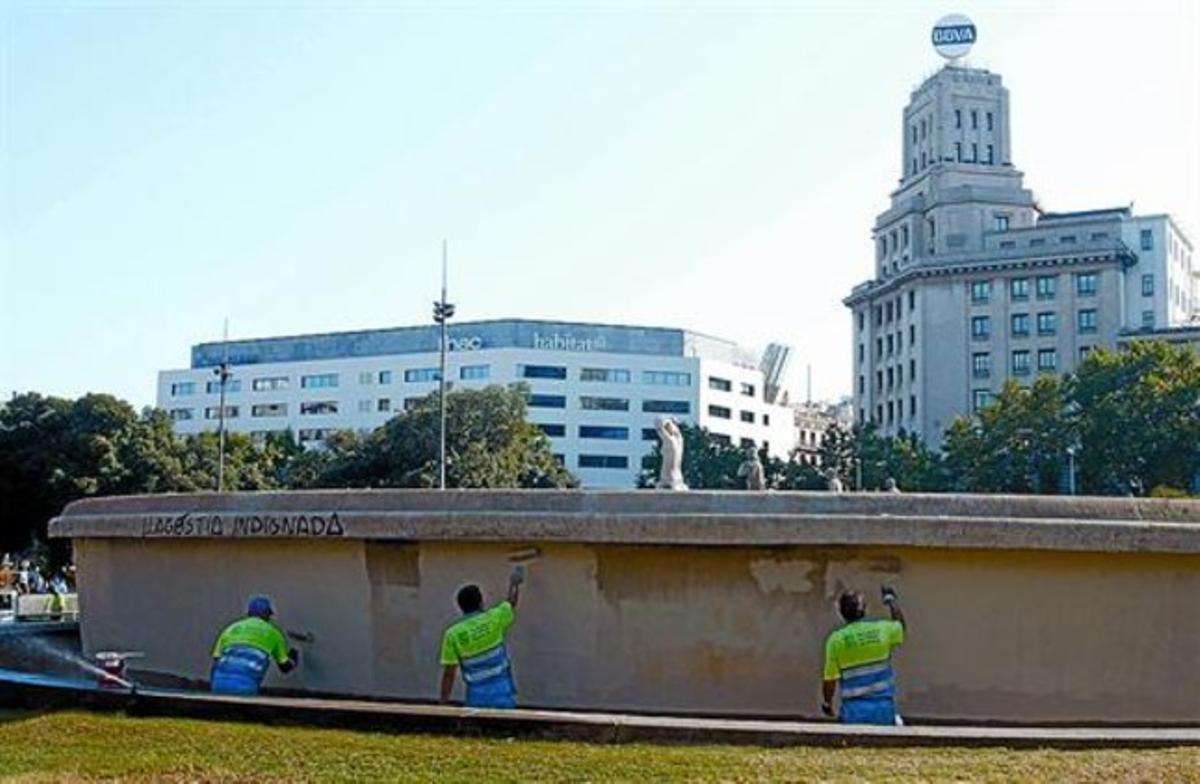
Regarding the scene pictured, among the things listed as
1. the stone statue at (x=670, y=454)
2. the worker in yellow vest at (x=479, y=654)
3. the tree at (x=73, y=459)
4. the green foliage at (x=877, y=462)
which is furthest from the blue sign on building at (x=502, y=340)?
the worker in yellow vest at (x=479, y=654)

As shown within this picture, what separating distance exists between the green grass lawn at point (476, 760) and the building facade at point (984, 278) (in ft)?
313

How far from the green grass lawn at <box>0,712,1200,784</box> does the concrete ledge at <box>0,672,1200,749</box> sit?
14cm

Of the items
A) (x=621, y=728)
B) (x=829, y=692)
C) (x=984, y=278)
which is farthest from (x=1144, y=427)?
(x=621, y=728)

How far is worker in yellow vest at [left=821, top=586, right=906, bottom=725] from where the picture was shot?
10.4 meters

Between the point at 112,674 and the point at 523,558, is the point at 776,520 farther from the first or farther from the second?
the point at 112,674

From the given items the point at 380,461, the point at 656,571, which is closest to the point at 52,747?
the point at 656,571

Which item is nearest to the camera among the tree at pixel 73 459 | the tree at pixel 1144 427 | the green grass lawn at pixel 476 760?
the green grass lawn at pixel 476 760

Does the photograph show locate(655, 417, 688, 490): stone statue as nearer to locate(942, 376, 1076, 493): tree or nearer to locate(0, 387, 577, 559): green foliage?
locate(0, 387, 577, 559): green foliage

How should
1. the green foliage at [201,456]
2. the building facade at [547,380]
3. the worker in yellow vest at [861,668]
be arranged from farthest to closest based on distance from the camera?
the building facade at [547,380], the green foliage at [201,456], the worker in yellow vest at [861,668]

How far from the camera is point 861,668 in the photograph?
34.3 feet

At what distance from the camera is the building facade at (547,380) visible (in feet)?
368

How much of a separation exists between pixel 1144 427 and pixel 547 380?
5510 centimetres

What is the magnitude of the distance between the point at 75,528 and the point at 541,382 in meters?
95.5

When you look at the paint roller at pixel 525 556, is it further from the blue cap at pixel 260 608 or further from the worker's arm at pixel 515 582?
the blue cap at pixel 260 608
